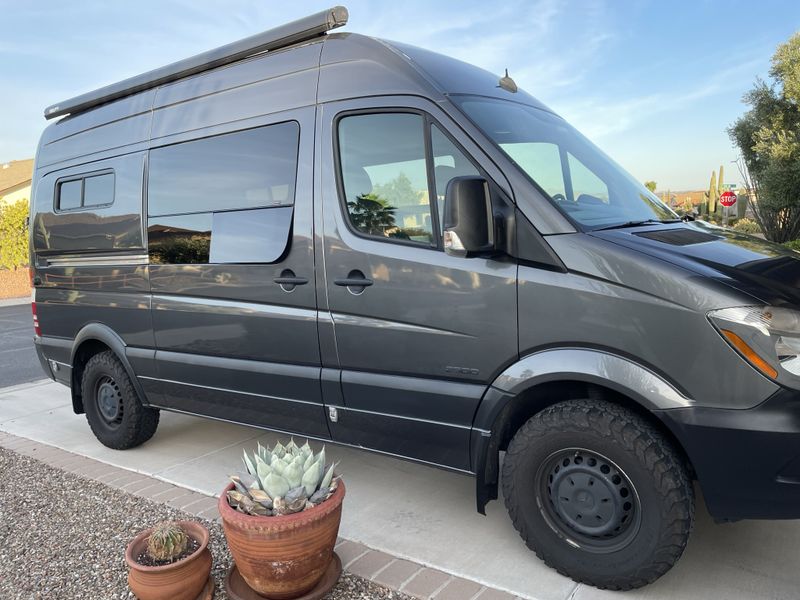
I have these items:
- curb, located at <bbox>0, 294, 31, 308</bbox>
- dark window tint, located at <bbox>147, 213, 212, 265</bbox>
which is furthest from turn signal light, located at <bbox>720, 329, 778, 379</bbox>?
curb, located at <bbox>0, 294, 31, 308</bbox>

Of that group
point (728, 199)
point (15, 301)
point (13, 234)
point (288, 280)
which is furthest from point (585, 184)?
point (728, 199)

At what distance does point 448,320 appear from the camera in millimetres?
2861

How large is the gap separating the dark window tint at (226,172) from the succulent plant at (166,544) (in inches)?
70.4

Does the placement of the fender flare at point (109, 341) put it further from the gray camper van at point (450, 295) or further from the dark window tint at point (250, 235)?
the dark window tint at point (250, 235)

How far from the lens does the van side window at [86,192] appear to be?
4547mm

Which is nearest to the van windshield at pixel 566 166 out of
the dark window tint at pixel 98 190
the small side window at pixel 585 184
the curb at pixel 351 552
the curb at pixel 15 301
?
the small side window at pixel 585 184

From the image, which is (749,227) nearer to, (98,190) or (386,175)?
(386,175)

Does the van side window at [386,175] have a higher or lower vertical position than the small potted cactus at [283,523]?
higher

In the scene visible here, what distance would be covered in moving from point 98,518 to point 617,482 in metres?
Answer: 2.98

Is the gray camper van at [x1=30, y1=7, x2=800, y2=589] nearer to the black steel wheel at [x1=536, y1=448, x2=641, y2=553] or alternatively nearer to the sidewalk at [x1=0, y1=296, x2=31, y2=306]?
the black steel wheel at [x1=536, y1=448, x2=641, y2=553]

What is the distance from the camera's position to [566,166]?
320 centimetres

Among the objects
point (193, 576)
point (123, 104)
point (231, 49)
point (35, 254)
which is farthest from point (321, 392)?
point (35, 254)

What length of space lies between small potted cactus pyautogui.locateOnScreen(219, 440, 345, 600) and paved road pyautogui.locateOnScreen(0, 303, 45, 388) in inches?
256

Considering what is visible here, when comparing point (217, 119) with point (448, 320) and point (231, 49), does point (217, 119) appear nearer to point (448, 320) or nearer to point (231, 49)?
point (231, 49)
